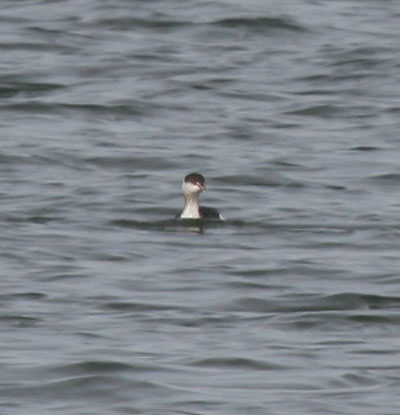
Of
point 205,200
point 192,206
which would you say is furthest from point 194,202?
point 205,200

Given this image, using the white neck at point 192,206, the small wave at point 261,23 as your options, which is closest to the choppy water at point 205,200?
the small wave at point 261,23

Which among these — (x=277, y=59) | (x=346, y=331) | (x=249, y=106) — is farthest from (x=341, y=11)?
(x=346, y=331)

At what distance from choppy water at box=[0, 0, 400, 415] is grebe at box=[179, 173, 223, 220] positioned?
20 centimetres

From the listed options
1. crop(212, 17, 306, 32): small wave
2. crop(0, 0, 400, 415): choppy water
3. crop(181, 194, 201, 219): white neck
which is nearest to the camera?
crop(0, 0, 400, 415): choppy water

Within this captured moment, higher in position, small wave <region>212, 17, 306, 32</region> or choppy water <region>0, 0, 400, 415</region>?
small wave <region>212, 17, 306, 32</region>

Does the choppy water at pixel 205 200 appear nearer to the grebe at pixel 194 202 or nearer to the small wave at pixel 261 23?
the small wave at pixel 261 23

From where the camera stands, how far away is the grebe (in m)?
21.5

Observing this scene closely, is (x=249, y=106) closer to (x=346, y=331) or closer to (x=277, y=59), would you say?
(x=277, y=59)

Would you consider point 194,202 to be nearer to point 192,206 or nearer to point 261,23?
point 192,206

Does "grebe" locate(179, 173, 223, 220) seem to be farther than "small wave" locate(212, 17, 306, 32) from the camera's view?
No

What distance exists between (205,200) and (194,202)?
6.78ft

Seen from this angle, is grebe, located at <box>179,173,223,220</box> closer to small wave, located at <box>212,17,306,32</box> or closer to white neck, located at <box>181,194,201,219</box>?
white neck, located at <box>181,194,201,219</box>

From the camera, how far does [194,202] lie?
21.5 m

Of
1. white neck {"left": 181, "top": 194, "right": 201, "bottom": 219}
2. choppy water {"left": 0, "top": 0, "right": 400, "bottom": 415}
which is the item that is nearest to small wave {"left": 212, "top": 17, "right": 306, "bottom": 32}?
choppy water {"left": 0, "top": 0, "right": 400, "bottom": 415}
